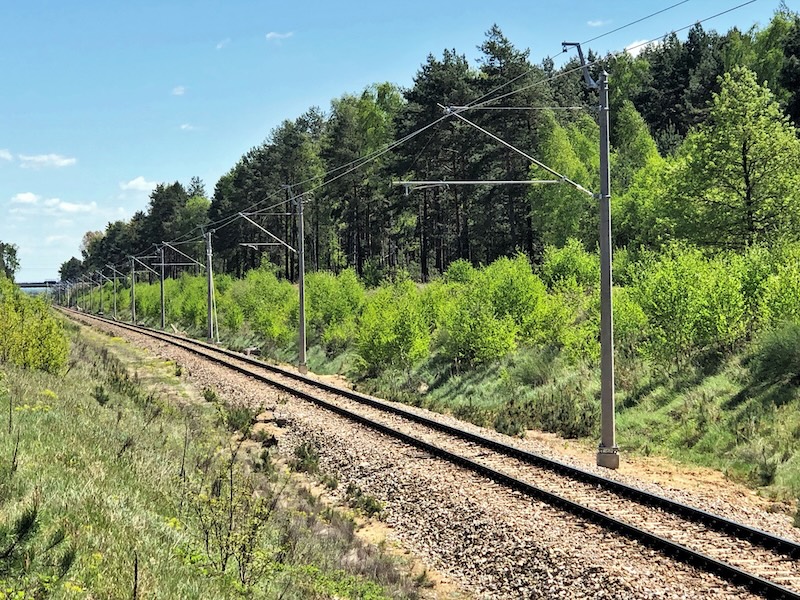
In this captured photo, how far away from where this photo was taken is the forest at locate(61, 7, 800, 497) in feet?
59.8

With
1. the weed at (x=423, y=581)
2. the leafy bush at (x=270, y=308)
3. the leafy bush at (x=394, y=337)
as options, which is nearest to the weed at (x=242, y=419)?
the leafy bush at (x=394, y=337)

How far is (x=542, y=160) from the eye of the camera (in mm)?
55906

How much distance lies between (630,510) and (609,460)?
10.8 ft

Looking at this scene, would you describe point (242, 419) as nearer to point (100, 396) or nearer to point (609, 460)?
point (100, 396)

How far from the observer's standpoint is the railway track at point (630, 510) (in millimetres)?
9008

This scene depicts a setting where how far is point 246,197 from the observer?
281 feet

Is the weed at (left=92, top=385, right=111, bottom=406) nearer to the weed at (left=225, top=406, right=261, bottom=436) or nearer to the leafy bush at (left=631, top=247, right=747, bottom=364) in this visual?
the weed at (left=225, top=406, right=261, bottom=436)

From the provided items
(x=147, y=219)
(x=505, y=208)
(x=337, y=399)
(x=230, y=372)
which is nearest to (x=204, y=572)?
(x=337, y=399)

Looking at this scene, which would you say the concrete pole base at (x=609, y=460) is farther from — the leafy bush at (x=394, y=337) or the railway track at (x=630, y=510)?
the leafy bush at (x=394, y=337)

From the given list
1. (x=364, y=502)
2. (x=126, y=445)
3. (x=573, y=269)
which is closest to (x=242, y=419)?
(x=364, y=502)

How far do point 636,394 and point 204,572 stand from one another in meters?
15.1

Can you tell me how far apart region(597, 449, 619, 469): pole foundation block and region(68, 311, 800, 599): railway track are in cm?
122

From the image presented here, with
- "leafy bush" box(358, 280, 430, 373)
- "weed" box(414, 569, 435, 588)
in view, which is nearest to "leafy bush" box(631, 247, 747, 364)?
"leafy bush" box(358, 280, 430, 373)

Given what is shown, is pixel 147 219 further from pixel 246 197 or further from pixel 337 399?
pixel 337 399
